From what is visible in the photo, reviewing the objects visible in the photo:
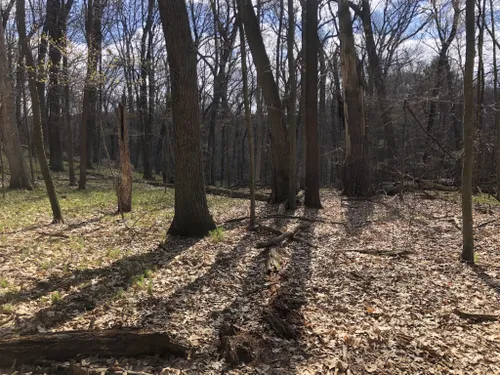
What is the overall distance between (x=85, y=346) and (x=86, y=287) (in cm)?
176

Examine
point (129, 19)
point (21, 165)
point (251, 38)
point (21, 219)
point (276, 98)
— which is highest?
point (129, 19)

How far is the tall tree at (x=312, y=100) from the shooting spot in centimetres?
1078

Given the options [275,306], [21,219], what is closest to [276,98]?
[21,219]

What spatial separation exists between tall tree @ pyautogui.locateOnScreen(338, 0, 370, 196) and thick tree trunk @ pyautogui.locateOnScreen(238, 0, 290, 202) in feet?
8.20

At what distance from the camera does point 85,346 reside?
11.0ft

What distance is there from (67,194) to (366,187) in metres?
10.5

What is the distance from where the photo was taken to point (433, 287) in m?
5.27

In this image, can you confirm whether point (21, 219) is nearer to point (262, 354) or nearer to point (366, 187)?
point (262, 354)

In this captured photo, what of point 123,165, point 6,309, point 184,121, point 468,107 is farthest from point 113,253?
point 468,107

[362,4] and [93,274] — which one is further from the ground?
[362,4]

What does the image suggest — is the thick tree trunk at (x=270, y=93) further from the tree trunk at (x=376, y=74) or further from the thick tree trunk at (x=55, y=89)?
the thick tree trunk at (x=55, y=89)

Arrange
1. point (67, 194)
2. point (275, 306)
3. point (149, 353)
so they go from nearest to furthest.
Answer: point (149, 353) → point (275, 306) → point (67, 194)

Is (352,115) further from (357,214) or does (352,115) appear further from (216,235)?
(216,235)

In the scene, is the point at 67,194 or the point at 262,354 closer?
the point at 262,354
